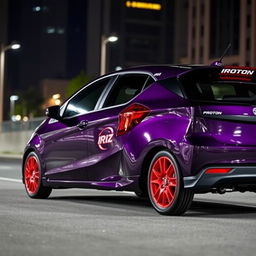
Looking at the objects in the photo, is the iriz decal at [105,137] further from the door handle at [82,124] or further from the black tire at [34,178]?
the black tire at [34,178]

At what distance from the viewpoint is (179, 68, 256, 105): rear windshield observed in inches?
329

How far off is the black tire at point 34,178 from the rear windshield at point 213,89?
295 cm

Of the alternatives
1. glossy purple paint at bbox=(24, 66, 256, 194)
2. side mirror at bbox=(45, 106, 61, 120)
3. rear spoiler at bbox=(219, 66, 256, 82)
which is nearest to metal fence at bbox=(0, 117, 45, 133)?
side mirror at bbox=(45, 106, 61, 120)

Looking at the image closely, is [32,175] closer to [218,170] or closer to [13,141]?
[218,170]

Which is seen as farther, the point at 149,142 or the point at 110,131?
the point at 110,131

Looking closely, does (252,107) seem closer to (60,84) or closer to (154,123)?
(154,123)

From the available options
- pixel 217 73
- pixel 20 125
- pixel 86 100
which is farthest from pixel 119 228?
pixel 20 125

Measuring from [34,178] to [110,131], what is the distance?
6.68 feet

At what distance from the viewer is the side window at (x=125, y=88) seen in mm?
9469

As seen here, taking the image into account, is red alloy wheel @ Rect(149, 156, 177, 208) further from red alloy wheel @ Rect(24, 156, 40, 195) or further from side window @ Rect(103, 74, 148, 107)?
red alloy wheel @ Rect(24, 156, 40, 195)

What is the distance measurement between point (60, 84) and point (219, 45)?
4143 centimetres

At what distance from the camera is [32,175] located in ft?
35.9

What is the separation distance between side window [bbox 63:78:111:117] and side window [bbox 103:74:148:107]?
0.86ft

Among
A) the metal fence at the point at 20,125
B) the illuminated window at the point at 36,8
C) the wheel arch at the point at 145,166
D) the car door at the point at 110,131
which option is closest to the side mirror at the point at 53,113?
the car door at the point at 110,131
